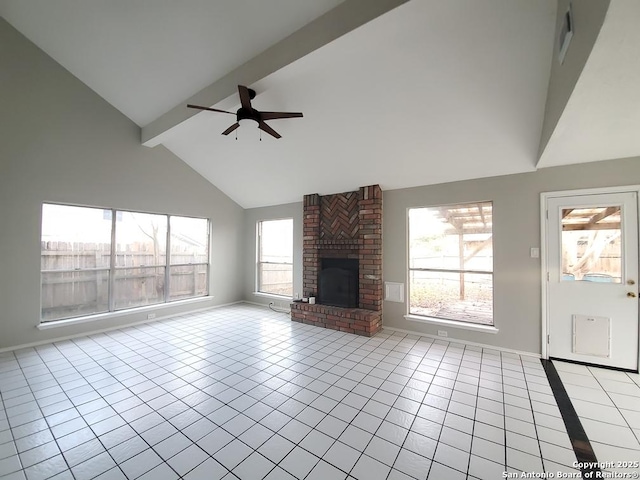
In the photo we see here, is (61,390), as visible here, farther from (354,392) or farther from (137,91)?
(137,91)

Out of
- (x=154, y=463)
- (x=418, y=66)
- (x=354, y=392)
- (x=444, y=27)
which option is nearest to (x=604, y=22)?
(x=444, y=27)

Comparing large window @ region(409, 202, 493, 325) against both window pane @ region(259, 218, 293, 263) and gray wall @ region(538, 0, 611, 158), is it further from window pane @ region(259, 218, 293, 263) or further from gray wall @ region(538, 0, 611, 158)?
window pane @ region(259, 218, 293, 263)

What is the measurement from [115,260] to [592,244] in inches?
273

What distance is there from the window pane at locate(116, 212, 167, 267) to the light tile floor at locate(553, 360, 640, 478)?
6.21 metres

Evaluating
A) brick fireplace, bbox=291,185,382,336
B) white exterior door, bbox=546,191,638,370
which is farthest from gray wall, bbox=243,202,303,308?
white exterior door, bbox=546,191,638,370

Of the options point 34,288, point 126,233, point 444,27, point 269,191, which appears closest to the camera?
point 444,27

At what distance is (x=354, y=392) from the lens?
99.8 inches

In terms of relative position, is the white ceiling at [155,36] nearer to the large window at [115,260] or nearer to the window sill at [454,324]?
the large window at [115,260]

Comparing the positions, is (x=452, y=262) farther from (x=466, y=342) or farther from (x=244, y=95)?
(x=244, y=95)

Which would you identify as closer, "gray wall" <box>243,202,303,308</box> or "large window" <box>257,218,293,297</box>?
"gray wall" <box>243,202,303,308</box>

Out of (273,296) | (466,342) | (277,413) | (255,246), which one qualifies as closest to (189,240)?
(255,246)

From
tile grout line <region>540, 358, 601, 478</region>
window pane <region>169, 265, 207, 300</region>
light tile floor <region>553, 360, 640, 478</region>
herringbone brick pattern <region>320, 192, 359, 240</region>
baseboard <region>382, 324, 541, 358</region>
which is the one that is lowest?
tile grout line <region>540, 358, 601, 478</region>

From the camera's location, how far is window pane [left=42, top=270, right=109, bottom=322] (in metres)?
3.88

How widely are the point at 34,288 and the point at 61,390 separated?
6.61ft
